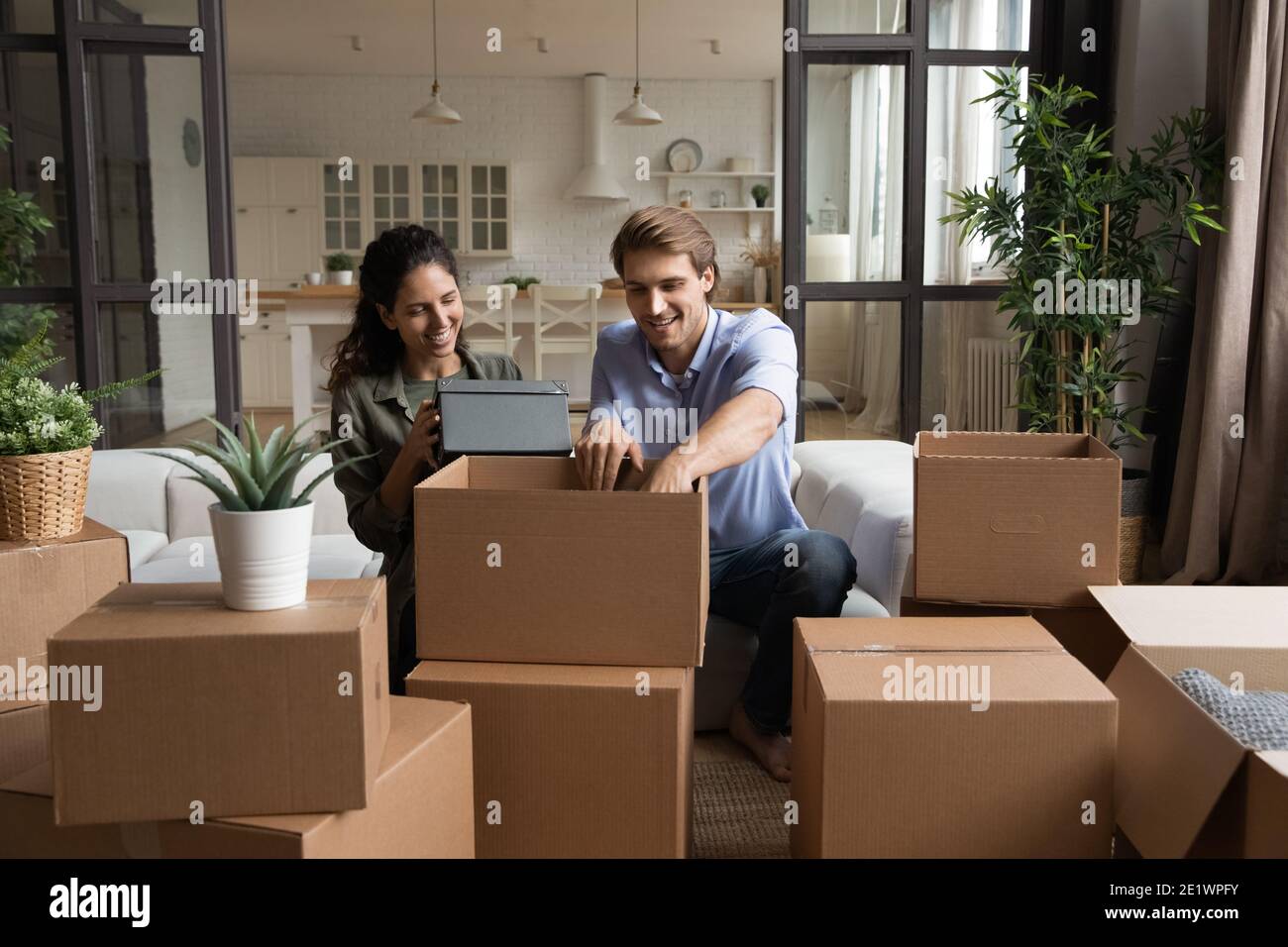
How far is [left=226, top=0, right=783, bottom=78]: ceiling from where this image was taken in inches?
276

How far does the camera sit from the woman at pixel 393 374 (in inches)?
78.8

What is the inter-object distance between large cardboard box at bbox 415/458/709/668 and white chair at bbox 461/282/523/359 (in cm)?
525

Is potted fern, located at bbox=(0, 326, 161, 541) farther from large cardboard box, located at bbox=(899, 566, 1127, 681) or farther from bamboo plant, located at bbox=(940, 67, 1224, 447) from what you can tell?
bamboo plant, located at bbox=(940, 67, 1224, 447)

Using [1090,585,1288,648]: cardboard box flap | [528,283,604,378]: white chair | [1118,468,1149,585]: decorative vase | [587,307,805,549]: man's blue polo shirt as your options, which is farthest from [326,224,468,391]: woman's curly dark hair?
[528,283,604,378]: white chair

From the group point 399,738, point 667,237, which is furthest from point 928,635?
point 667,237

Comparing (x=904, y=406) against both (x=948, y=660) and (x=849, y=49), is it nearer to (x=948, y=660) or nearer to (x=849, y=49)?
(x=849, y=49)

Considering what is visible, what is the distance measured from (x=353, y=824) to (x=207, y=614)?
26 cm

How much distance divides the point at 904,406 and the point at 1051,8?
1.25 m

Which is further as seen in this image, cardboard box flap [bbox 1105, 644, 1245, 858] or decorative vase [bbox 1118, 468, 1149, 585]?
decorative vase [bbox 1118, 468, 1149, 585]

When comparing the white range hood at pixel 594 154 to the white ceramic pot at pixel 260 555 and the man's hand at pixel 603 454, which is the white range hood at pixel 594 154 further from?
the white ceramic pot at pixel 260 555

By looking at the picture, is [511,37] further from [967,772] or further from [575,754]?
[967,772]

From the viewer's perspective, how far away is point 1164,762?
4.22ft
